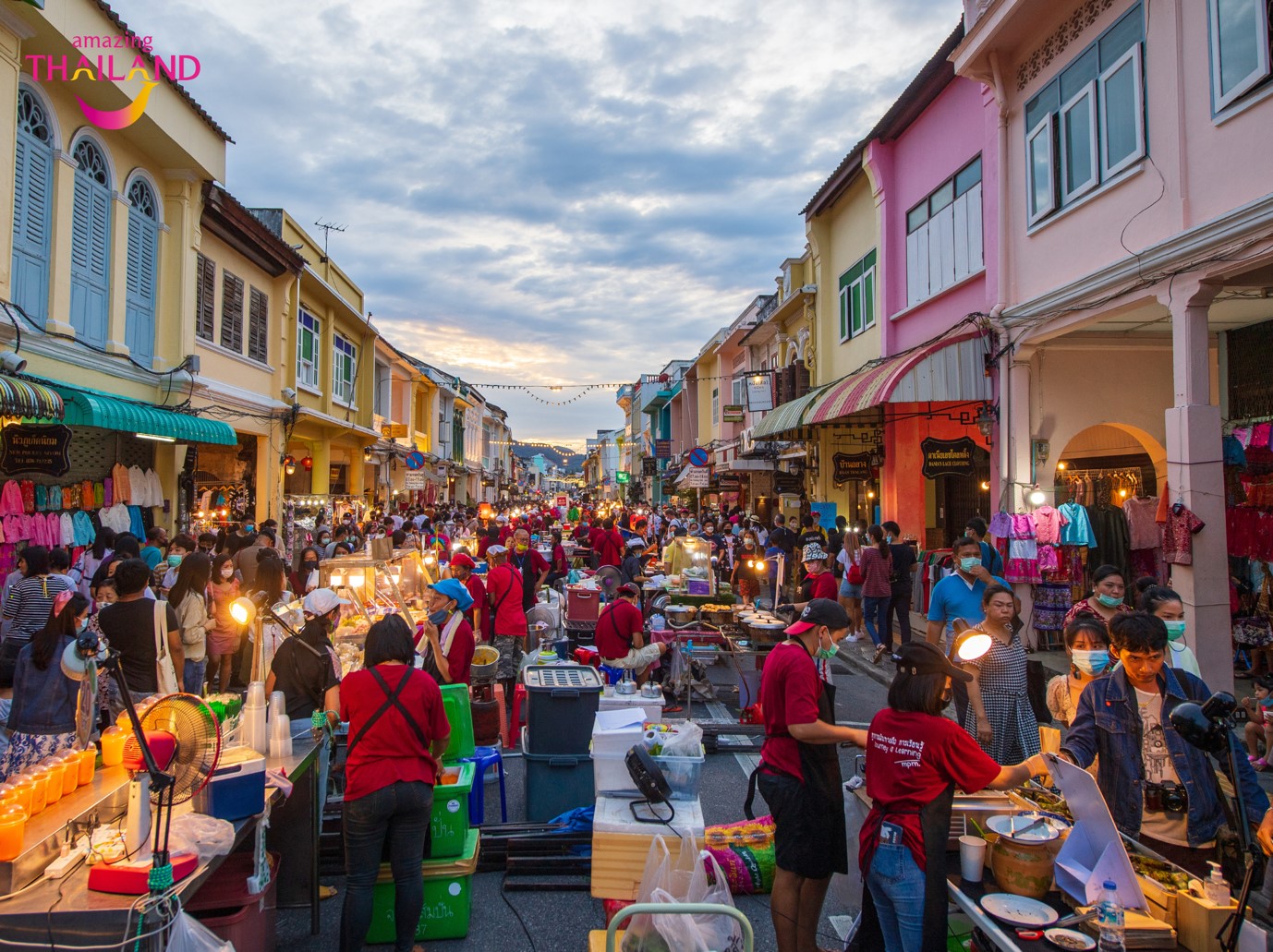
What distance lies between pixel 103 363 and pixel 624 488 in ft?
194

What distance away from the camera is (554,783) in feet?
19.5

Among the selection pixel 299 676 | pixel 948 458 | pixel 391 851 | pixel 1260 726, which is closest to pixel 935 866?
pixel 391 851

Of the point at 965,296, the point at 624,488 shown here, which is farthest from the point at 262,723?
the point at 624,488

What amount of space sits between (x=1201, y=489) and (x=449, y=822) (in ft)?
24.5

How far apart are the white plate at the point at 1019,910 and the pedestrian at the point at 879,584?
8.36 metres

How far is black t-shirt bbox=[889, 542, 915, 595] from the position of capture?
458 inches

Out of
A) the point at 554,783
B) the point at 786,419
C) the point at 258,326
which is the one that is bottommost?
the point at 554,783

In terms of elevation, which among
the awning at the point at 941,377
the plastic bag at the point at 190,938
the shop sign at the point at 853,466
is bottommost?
the plastic bag at the point at 190,938

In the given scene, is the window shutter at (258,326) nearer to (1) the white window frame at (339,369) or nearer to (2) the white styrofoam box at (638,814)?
(1) the white window frame at (339,369)

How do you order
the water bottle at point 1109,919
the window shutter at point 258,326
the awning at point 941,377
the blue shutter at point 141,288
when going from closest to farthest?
the water bottle at point 1109,919, the awning at point 941,377, the blue shutter at point 141,288, the window shutter at point 258,326

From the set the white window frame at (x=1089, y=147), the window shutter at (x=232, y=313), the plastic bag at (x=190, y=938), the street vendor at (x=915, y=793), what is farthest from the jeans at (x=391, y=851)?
the window shutter at (x=232, y=313)

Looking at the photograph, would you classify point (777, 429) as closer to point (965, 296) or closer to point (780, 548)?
point (780, 548)

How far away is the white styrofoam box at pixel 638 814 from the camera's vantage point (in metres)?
4.18

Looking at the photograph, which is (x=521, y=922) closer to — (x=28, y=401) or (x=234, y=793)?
(x=234, y=793)
